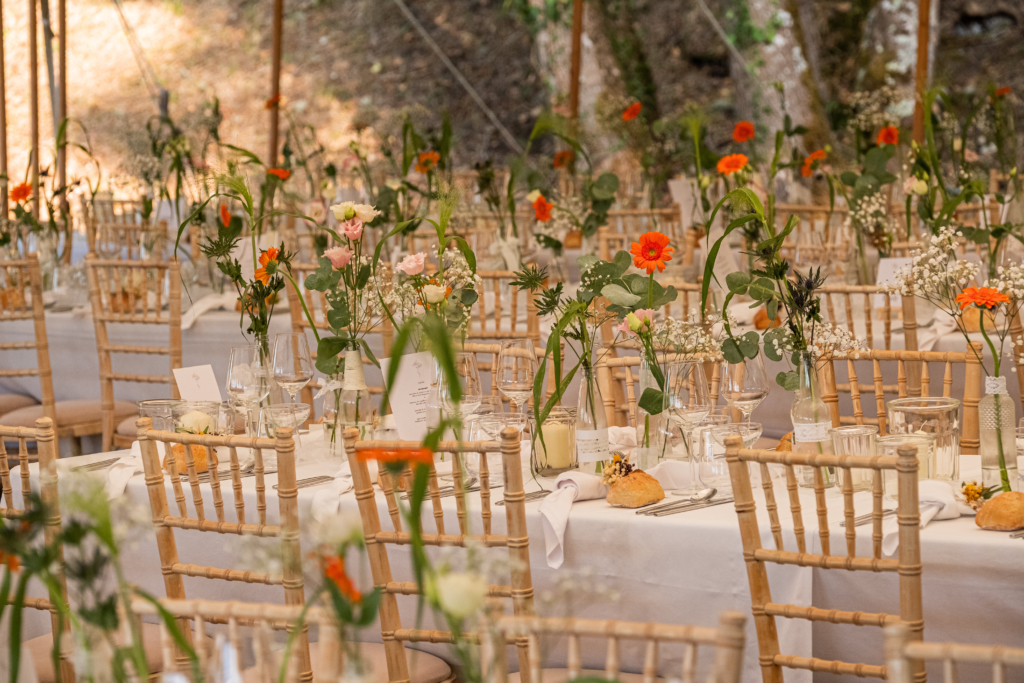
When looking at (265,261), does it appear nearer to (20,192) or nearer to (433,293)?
(433,293)

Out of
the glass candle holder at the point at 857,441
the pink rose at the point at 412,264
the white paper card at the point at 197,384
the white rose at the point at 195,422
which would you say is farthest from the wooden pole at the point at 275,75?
the glass candle holder at the point at 857,441

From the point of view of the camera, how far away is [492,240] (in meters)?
4.66

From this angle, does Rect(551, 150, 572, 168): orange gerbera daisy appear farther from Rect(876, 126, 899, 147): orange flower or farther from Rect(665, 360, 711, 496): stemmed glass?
Rect(665, 360, 711, 496): stemmed glass

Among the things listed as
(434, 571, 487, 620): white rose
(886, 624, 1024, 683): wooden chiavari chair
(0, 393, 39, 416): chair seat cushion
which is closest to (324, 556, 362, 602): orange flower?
(434, 571, 487, 620): white rose

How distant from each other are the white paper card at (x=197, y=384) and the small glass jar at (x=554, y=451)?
0.77 meters

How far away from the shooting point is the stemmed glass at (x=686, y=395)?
79.0 inches

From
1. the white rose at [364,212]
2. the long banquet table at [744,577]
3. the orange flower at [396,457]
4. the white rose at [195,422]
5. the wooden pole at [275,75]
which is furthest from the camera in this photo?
the wooden pole at [275,75]

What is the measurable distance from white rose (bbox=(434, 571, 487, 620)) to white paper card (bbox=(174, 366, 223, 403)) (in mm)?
1749

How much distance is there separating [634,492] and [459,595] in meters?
1.12

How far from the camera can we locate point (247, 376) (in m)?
2.40

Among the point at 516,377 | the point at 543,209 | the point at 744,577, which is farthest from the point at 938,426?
the point at 543,209

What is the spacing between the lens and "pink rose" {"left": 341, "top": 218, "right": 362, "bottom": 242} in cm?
219

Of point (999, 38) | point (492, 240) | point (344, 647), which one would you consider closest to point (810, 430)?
point (344, 647)

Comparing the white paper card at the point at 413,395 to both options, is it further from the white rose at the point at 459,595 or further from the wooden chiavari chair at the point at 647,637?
the white rose at the point at 459,595
